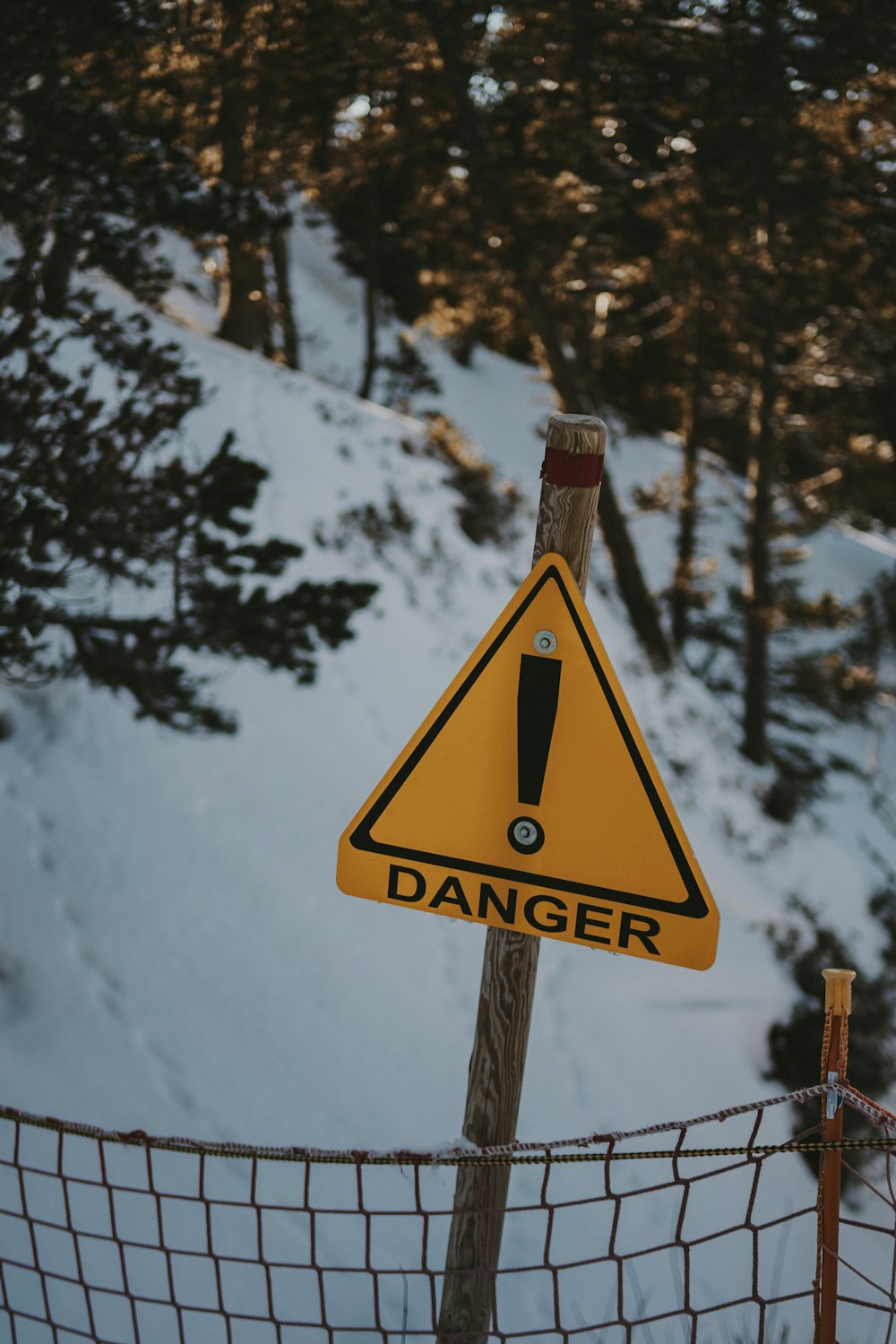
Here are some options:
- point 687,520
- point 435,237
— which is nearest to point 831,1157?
point 435,237

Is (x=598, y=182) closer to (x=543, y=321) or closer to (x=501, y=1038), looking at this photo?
(x=543, y=321)

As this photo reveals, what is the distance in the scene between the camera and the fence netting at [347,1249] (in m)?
2.76

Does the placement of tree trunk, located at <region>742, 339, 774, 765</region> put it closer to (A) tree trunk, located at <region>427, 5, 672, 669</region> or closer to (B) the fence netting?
(A) tree trunk, located at <region>427, 5, 672, 669</region>

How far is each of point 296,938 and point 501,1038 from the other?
370 cm

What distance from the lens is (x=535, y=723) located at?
1.94 metres

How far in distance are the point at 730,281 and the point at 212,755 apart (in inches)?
313

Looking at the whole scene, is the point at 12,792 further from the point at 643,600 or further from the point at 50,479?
the point at 643,600

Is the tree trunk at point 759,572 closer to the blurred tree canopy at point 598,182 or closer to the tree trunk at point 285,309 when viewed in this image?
the blurred tree canopy at point 598,182

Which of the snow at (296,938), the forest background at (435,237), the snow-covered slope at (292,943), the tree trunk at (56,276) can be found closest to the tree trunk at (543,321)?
the forest background at (435,237)

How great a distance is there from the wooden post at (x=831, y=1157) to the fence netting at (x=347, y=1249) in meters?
0.06

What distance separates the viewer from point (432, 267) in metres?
12.6

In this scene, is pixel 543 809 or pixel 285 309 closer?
pixel 543 809

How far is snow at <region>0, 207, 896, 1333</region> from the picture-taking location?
15.2 ft

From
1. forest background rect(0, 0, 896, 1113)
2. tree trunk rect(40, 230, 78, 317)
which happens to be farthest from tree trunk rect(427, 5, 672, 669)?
tree trunk rect(40, 230, 78, 317)
